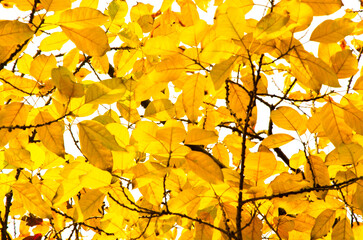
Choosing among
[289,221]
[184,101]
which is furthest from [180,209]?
[289,221]

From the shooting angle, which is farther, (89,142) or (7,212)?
(7,212)

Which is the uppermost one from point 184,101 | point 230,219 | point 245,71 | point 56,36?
point 245,71

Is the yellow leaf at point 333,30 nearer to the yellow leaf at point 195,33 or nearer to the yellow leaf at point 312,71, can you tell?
the yellow leaf at point 312,71

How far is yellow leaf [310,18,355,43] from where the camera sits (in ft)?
2.97

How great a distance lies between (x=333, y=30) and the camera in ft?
3.00

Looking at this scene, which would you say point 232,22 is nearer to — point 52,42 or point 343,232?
point 52,42

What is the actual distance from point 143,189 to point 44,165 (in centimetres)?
43

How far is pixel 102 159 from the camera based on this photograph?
0.85 metres

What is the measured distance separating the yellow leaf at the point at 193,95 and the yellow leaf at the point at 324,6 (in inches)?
14.0

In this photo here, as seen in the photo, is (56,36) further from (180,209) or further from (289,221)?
(289,221)

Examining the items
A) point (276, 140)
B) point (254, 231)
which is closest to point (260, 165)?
point (276, 140)

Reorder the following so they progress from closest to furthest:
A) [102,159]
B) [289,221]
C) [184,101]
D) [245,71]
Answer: [102,159], [184,101], [289,221], [245,71]

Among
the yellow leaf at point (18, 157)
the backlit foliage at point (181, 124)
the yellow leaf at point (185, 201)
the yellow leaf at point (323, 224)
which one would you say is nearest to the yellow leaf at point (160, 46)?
the backlit foliage at point (181, 124)

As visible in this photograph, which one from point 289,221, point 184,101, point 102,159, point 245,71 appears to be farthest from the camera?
point 245,71
